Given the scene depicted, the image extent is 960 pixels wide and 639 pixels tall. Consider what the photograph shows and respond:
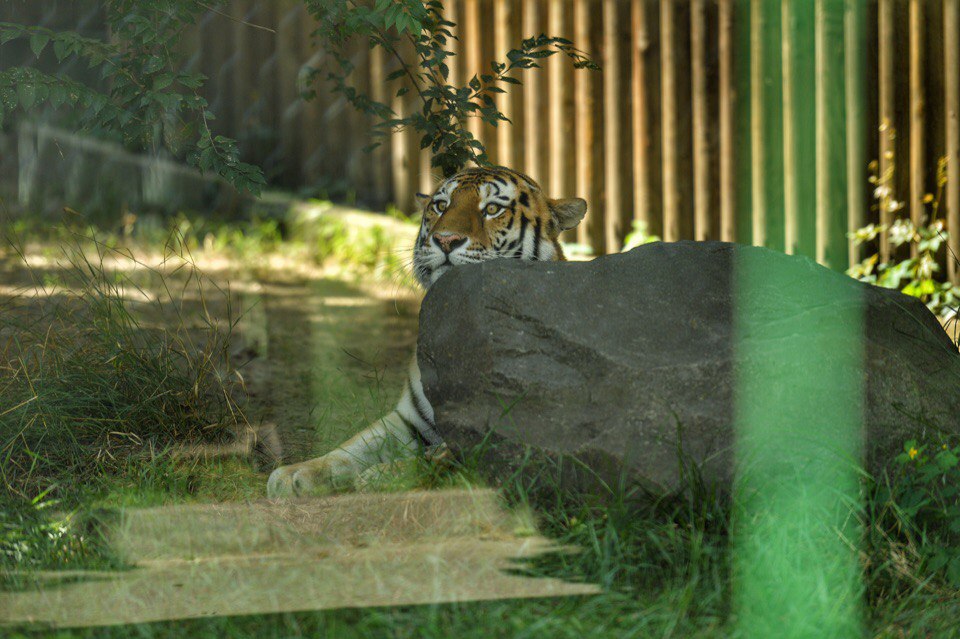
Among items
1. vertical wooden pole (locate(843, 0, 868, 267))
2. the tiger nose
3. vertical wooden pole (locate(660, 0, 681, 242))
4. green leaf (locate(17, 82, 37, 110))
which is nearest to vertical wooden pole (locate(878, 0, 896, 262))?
vertical wooden pole (locate(843, 0, 868, 267))

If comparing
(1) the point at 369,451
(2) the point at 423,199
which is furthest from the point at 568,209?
(1) the point at 369,451

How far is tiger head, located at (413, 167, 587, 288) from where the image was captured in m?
3.91

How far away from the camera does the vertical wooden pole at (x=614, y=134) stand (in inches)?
276

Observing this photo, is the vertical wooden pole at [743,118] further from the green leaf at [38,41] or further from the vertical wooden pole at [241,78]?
the vertical wooden pole at [241,78]

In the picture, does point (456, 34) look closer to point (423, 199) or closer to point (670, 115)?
point (670, 115)

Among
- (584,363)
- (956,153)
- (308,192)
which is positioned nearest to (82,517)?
(584,363)

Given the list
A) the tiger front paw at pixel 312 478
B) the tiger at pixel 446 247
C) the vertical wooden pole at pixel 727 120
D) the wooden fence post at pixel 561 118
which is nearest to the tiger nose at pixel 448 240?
the tiger at pixel 446 247

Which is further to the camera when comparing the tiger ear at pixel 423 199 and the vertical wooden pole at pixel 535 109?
the vertical wooden pole at pixel 535 109

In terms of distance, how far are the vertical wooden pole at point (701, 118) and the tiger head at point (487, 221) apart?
2588mm

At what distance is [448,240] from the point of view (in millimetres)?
3875

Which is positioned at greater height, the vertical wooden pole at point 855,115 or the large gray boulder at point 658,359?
the vertical wooden pole at point 855,115

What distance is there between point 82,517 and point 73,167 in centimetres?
673

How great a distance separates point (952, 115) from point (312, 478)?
12.7ft

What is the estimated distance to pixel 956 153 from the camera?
5.81 meters
